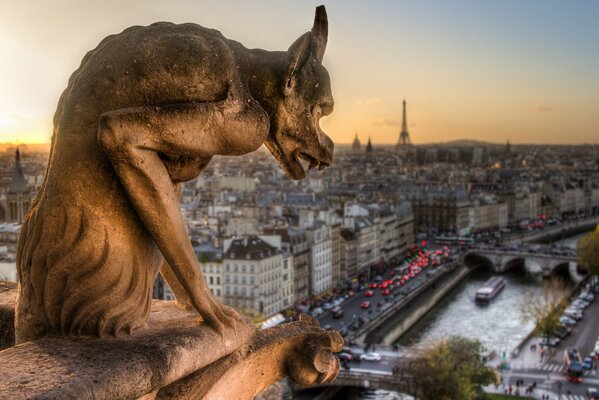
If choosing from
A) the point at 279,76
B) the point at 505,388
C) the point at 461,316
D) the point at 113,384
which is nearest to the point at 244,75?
the point at 279,76

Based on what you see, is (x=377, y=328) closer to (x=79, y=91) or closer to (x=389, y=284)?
(x=389, y=284)

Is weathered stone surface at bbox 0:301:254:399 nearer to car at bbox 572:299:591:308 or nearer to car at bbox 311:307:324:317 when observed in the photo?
car at bbox 311:307:324:317

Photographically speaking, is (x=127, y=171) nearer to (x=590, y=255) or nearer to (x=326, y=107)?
(x=326, y=107)

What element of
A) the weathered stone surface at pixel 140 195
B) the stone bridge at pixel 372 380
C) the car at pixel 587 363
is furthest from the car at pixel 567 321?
the weathered stone surface at pixel 140 195

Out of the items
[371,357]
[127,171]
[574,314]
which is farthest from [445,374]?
[127,171]

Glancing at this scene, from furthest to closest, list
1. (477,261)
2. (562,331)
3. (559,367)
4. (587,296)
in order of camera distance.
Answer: (477,261) < (587,296) < (562,331) < (559,367)

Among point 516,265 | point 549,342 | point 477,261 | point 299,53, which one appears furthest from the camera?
point 516,265

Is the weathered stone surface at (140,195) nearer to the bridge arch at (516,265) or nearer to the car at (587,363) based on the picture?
the car at (587,363)

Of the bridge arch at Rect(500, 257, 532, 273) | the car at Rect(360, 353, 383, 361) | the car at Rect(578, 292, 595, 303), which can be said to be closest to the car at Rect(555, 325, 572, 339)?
the car at Rect(578, 292, 595, 303)
